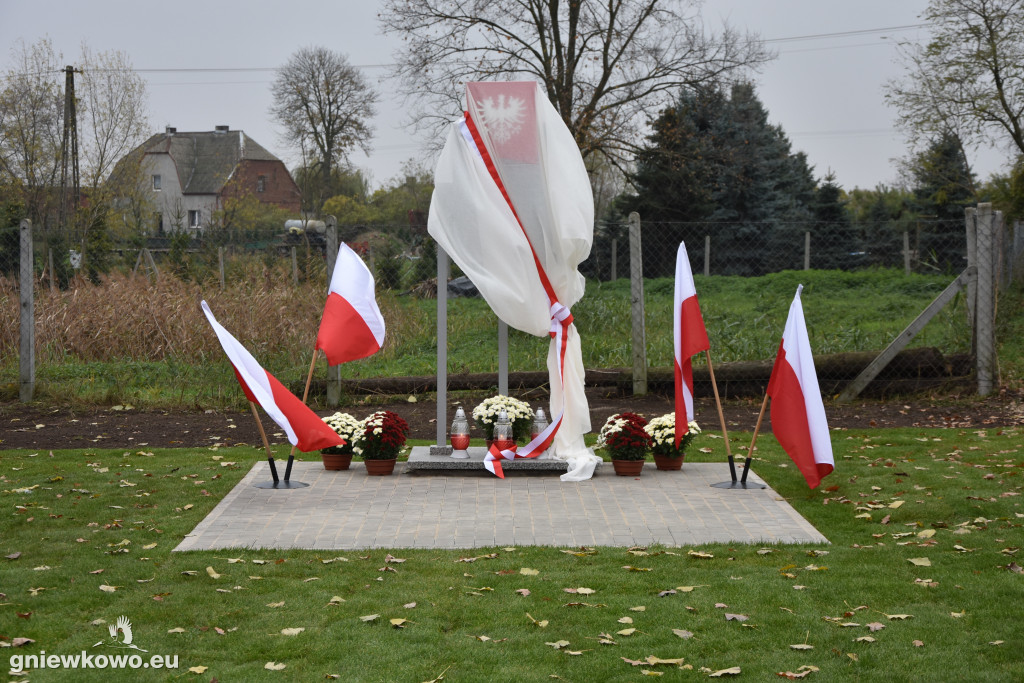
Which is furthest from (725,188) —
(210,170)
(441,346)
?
(210,170)

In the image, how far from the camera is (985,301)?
1114 cm

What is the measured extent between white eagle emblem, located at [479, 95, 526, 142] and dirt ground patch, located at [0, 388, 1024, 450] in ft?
11.5

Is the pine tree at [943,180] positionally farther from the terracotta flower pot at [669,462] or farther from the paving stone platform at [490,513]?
the paving stone platform at [490,513]

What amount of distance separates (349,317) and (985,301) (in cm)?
761

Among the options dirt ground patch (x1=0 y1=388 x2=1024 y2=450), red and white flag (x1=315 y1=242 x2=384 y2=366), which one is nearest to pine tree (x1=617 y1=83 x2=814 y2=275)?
dirt ground patch (x1=0 y1=388 x2=1024 y2=450)

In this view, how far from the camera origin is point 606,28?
19.4m

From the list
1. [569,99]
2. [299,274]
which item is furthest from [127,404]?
[569,99]

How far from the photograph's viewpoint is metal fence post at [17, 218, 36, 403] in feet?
38.4

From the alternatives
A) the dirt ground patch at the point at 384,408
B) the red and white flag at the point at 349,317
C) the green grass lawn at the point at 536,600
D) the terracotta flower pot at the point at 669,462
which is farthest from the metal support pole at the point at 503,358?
the green grass lawn at the point at 536,600

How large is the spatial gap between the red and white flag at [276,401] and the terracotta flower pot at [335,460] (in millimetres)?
1146

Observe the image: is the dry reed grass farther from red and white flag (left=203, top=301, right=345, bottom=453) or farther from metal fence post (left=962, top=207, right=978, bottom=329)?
metal fence post (left=962, top=207, right=978, bottom=329)

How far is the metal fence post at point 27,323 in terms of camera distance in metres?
11.7

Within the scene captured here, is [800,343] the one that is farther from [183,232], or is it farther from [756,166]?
[756,166]

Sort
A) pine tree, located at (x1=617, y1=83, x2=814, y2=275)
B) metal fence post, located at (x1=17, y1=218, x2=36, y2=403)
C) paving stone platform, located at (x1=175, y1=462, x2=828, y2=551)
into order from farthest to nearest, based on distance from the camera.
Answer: pine tree, located at (x1=617, y1=83, x2=814, y2=275), metal fence post, located at (x1=17, y1=218, x2=36, y2=403), paving stone platform, located at (x1=175, y1=462, x2=828, y2=551)
